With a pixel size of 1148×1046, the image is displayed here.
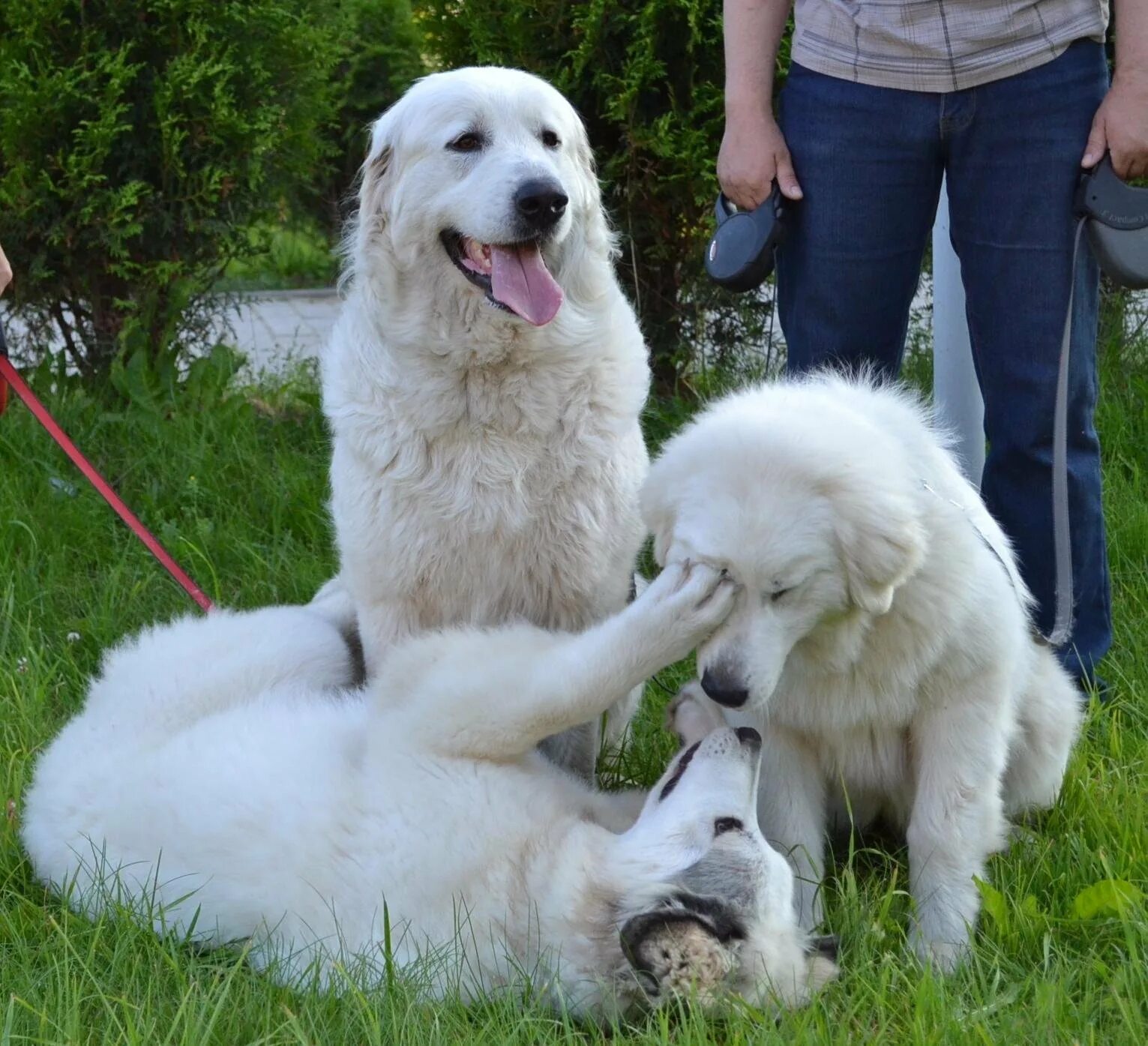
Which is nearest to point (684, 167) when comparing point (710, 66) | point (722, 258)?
point (710, 66)

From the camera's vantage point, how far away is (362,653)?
3426 millimetres

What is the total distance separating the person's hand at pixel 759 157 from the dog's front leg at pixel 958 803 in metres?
1.37

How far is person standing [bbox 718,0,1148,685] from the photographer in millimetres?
3033

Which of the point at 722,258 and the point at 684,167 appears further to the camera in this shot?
the point at 684,167

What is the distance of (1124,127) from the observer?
2.94 meters

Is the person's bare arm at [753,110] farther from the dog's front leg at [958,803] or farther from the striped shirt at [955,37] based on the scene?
the dog's front leg at [958,803]

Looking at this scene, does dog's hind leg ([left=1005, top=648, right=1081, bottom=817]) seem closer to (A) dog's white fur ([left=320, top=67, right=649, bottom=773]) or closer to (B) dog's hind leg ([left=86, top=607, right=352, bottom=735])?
(A) dog's white fur ([left=320, top=67, right=649, bottom=773])

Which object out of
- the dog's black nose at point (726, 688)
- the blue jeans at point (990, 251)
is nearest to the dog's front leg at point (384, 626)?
the dog's black nose at point (726, 688)

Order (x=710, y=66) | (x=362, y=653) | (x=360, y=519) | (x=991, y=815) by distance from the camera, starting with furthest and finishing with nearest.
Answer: (x=710, y=66) → (x=362, y=653) → (x=360, y=519) → (x=991, y=815)

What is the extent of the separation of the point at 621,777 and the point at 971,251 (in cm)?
158

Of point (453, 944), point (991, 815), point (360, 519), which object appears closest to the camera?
point (453, 944)

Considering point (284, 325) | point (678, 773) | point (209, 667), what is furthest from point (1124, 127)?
point (284, 325)

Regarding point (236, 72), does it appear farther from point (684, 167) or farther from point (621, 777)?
point (621, 777)

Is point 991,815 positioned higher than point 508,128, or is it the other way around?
point 508,128
